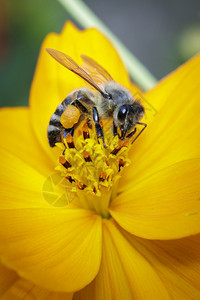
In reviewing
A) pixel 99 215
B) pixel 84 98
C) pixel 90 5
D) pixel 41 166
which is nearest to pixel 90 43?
pixel 84 98

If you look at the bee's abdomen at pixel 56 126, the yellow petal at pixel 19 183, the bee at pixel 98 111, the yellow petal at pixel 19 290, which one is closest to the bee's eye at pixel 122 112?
the bee at pixel 98 111

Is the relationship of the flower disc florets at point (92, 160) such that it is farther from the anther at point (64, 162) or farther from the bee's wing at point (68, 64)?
the bee's wing at point (68, 64)

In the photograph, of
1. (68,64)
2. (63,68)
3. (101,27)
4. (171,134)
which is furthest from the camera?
(101,27)

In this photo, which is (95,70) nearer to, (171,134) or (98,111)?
(98,111)

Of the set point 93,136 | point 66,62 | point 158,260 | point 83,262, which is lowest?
point 158,260

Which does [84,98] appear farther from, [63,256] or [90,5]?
[90,5]

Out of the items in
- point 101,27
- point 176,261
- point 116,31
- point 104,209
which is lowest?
point 176,261

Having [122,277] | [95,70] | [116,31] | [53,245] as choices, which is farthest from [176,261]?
[116,31]
